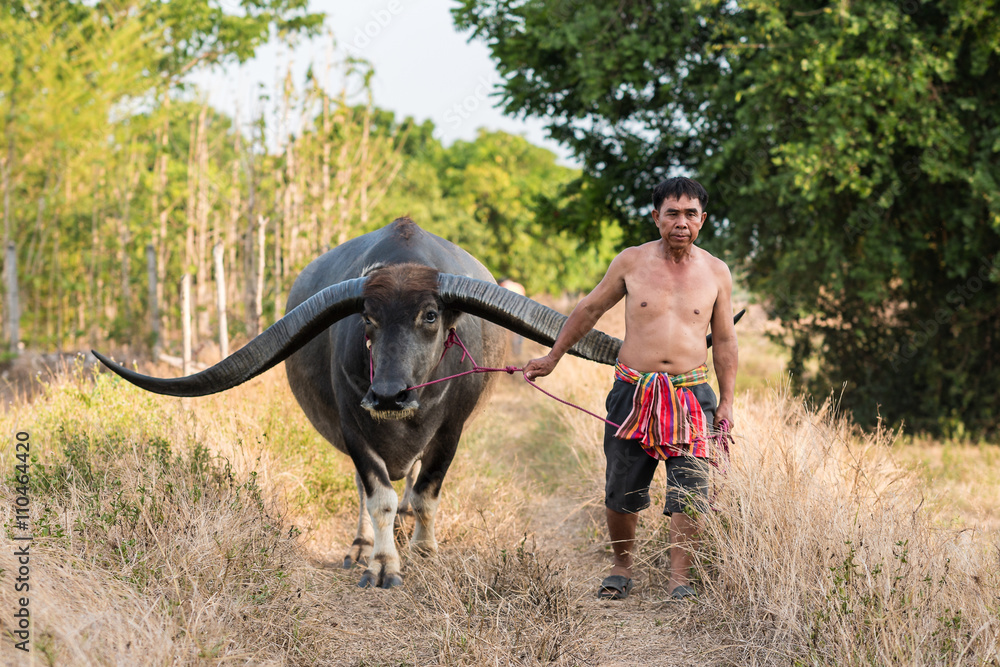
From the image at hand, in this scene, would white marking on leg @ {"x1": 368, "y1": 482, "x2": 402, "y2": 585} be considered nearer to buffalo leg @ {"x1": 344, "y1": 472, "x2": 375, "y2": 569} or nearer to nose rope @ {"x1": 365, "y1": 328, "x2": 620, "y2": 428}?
buffalo leg @ {"x1": 344, "y1": 472, "x2": 375, "y2": 569}

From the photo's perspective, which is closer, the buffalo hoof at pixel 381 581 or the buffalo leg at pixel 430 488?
the buffalo hoof at pixel 381 581

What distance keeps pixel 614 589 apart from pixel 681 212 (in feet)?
6.75

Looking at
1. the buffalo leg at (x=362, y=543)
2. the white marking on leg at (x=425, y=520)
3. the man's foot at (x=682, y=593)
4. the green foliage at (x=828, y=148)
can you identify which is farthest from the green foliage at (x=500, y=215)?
the man's foot at (x=682, y=593)

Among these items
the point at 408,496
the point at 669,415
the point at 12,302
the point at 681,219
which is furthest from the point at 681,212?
the point at 12,302

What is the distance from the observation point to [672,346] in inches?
154

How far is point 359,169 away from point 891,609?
12.5 m

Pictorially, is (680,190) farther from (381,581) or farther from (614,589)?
(381,581)

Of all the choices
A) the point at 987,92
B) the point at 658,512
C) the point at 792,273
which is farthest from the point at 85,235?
the point at 987,92

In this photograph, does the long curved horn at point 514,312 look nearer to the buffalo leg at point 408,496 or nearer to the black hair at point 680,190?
the black hair at point 680,190

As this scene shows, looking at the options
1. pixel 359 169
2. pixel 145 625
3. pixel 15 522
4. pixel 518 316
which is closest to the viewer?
pixel 145 625

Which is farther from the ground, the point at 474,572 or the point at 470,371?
the point at 470,371

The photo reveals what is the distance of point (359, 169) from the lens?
46.4 ft

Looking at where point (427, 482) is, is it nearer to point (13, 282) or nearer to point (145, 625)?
point (145, 625)

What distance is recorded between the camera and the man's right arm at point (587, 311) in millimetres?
4027
